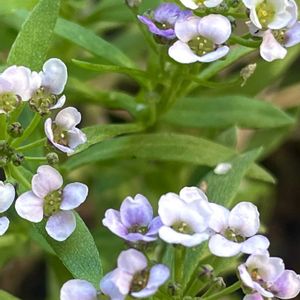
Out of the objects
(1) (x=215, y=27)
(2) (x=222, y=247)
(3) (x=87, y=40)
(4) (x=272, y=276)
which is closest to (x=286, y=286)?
(4) (x=272, y=276)

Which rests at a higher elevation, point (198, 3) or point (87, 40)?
point (198, 3)

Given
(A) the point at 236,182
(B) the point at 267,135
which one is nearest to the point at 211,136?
(B) the point at 267,135

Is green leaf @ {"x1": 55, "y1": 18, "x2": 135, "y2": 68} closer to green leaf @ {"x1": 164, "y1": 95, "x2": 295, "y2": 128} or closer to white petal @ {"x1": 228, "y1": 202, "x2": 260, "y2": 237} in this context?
green leaf @ {"x1": 164, "y1": 95, "x2": 295, "y2": 128}

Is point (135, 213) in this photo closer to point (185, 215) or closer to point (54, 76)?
point (185, 215)

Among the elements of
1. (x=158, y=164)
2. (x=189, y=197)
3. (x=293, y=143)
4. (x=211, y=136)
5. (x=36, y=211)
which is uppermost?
(x=189, y=197)

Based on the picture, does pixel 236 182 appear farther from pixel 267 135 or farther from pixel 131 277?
pixel 267 135

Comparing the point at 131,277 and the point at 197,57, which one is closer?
the point at 131,277

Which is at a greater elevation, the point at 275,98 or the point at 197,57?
the point at 197,57
